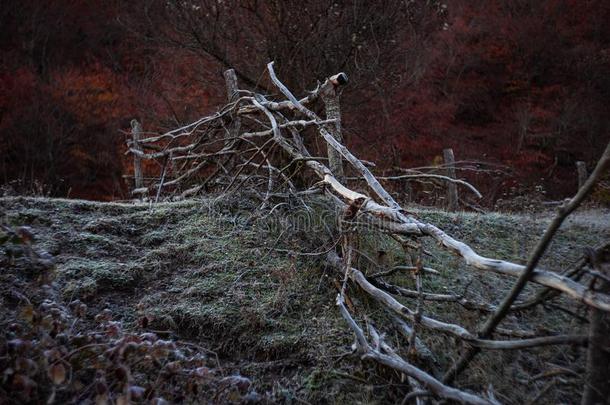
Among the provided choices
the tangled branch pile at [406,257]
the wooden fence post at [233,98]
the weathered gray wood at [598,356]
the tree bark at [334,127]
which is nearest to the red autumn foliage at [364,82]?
the wooden fence post at [233,98]

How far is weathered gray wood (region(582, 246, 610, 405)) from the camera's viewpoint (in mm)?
2174

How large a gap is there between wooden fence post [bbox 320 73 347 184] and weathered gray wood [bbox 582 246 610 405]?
10.1 feet

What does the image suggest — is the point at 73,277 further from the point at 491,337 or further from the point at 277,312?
the point at 491,337

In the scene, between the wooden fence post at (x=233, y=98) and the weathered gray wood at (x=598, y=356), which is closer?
the weathered gray wood at (x=598, y=356)

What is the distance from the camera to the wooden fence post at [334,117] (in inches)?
201

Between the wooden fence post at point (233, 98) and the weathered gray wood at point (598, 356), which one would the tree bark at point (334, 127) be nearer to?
the wooden fence post at point (233, 98)

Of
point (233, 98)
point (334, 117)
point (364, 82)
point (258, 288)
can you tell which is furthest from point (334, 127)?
point (364, 82)

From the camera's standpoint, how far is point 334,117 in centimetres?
524

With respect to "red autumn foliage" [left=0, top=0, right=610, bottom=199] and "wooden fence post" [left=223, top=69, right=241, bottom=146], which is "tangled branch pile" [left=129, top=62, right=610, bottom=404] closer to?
"wooden fence post" [left=223, top=69, right=241, bottom=146]

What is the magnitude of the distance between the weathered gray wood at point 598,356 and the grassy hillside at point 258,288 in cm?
21

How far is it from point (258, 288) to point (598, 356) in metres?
2.58

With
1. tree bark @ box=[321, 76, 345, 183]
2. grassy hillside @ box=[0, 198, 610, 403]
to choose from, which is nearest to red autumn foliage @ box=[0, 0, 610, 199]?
tree bark @ box=[321, 76, 345, 183]

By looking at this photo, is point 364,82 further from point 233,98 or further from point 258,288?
point 258,288

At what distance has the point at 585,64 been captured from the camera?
16.1 metres
